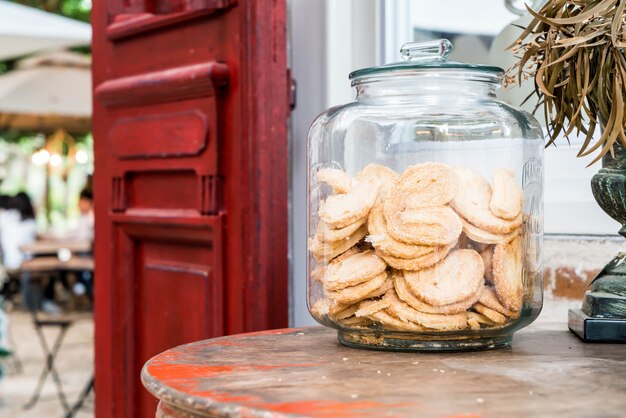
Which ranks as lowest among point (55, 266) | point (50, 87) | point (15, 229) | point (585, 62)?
point (55, 266)

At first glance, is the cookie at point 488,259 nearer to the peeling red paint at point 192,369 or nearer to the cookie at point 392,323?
the cookie at point 392,323

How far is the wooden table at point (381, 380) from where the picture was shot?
66cm

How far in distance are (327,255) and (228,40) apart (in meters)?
0.65

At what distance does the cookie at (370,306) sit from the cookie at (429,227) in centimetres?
7

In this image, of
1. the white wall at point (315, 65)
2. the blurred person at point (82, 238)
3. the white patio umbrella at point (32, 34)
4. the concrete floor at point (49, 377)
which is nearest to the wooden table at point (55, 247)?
the blurred person at point (82, 238)

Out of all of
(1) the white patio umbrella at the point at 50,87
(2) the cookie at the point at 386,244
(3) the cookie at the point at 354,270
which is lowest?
(3) the cookie at the point at 354,270

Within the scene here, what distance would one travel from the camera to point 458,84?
1.00 meters

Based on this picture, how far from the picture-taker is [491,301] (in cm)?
91

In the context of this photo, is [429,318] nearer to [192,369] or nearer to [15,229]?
[192,369]

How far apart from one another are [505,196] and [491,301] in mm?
117

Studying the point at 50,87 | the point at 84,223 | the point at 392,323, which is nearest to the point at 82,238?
the point at 84,223

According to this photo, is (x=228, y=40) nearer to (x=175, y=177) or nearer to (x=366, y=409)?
(x=175, y=177)

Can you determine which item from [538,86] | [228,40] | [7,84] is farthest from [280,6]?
[7,84]

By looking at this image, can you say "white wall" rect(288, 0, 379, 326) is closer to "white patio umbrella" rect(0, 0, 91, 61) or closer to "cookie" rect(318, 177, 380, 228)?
"cookie" rect(318, 177, 380, 228)
